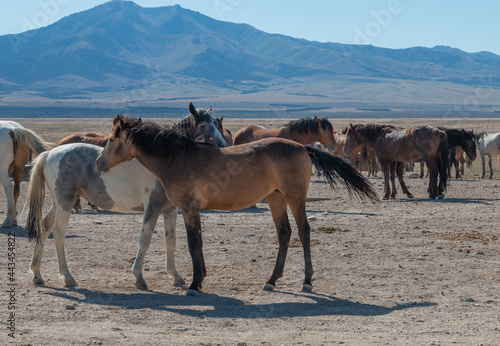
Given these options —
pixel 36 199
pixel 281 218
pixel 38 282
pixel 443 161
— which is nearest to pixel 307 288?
pixel 281 218

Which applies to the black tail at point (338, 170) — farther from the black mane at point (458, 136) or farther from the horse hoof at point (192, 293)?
the black mane at point (458, 136)

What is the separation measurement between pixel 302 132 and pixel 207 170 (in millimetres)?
12334

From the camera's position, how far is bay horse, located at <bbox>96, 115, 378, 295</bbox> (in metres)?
7.72

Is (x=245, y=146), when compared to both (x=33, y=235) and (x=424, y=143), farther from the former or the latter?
(x=424, y=143)

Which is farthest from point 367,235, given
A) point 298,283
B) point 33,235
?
point 33,235

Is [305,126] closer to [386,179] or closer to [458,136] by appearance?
[386,179]

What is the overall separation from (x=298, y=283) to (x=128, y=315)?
234 cm

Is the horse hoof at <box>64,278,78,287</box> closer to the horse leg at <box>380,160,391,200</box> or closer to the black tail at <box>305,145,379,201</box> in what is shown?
the black tail at <box>305,145,379,201</box>

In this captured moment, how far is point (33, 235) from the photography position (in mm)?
8492

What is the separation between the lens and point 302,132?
1988 cm

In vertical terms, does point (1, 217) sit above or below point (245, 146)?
below

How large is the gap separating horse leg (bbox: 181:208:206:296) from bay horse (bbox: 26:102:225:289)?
557 millimetres

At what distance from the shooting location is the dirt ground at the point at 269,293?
20.0 ft

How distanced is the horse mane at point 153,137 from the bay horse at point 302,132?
11.6 meters
